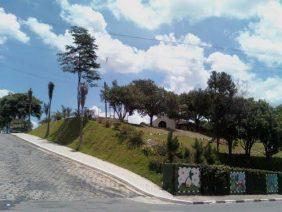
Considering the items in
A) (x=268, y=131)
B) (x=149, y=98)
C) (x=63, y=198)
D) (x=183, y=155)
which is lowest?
(x=63, y=198)

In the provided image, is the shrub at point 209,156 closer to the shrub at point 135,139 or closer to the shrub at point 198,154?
the shrub at point 198,154

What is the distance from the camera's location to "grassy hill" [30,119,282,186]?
39.0m

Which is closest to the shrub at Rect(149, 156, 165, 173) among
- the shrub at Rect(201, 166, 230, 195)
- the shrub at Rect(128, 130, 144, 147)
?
the shrub at Rect(201, 166, 230, 195)

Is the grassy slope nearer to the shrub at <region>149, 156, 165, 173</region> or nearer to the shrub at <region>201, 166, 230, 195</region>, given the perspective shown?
the shrub at <region>149, 156, 165, 173</region>

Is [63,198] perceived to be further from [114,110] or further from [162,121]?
[162,121]

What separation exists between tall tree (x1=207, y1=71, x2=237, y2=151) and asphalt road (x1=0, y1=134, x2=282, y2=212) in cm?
2251

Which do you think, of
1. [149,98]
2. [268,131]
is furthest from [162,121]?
[268,131]

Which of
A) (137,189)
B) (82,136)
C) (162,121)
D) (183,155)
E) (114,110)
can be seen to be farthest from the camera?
(162,121)

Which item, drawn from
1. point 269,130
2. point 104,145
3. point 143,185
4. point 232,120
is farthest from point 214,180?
point 232,120

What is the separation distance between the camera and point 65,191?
2722cm

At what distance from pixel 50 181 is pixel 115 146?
15.0 metres

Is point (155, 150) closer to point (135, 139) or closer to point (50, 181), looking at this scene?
point (135, 139)

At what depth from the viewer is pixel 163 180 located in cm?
3359

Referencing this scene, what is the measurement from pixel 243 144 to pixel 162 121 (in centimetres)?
3856
